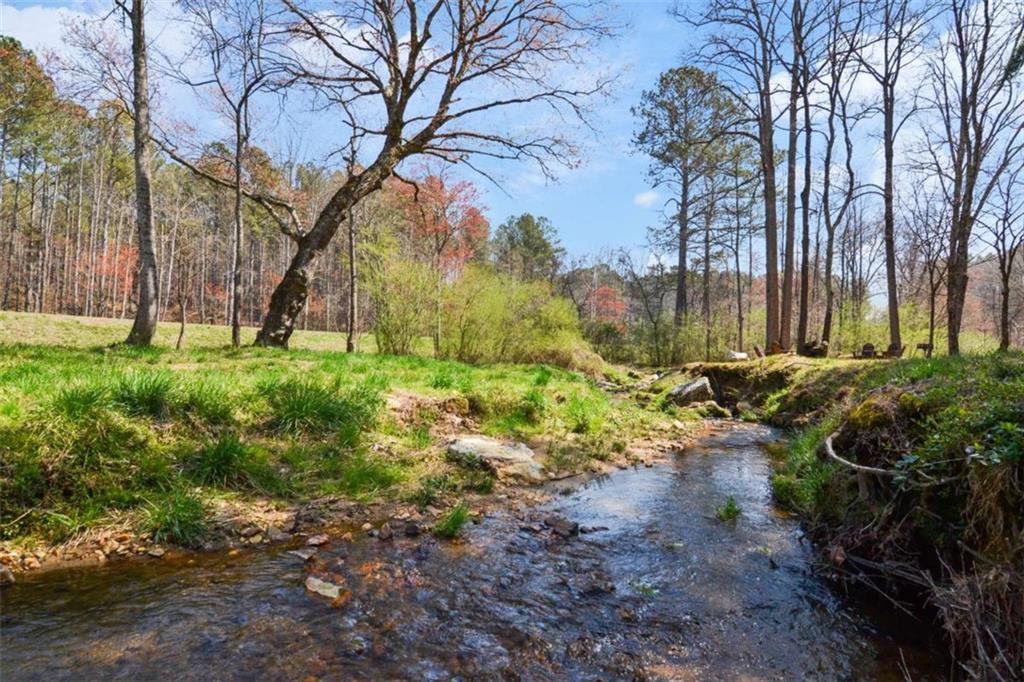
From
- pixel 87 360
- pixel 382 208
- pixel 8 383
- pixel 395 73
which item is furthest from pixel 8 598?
pixel 382 208

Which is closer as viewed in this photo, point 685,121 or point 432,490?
point 432,490

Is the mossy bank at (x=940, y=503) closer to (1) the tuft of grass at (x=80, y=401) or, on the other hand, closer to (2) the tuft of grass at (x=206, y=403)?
(2) the tuft of grass at (x=206, y=403)

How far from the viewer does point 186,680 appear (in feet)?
7.20

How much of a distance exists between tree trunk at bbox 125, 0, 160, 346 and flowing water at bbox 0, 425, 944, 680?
853 centimetres

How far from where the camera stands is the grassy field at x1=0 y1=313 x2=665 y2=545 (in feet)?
12.1

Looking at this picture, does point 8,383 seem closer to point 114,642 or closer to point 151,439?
point 151,439

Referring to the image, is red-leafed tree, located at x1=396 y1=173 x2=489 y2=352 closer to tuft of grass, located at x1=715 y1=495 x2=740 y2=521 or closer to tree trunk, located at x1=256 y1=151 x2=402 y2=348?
tree trunk, located at x1=256 y1=151 x2=402 y2=348

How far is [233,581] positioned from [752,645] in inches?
125

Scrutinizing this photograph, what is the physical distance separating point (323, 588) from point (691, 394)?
10261 mm

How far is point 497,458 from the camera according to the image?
607cm

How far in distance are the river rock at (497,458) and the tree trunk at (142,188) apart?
7.89m

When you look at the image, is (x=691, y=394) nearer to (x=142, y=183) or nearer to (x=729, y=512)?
(x=729, y=512)

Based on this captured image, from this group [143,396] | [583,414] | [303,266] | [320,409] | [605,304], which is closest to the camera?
[143,396]

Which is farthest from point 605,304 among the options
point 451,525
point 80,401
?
point 80,401
